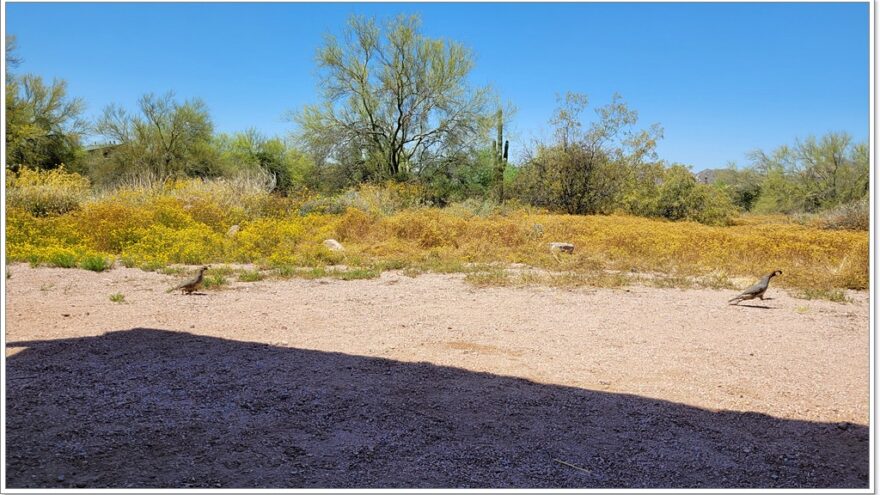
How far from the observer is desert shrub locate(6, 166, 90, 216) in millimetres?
14375

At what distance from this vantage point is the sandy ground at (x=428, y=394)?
3.03 m

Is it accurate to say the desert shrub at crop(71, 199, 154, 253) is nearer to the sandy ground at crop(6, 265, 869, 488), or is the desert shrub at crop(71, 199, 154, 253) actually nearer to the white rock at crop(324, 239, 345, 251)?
the white rock at crop(324, 239, 345, 251)

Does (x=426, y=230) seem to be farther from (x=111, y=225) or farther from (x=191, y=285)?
(x=111, y=225)

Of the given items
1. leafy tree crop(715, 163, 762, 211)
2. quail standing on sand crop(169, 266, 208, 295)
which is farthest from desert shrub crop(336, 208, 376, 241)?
leafy tree crop(715, 163, 762, 211)

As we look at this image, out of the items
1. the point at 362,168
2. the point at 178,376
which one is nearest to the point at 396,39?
the point at 362,168

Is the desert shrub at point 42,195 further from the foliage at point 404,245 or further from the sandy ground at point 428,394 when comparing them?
the sandy ground at point 428,394

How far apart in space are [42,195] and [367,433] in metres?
14.7

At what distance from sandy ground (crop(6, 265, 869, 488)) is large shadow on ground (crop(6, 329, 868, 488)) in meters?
0.01

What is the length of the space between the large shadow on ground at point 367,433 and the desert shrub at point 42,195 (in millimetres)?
11934

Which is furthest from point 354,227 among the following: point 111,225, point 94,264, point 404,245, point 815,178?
point 815,178

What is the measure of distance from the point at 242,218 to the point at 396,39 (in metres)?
12.6

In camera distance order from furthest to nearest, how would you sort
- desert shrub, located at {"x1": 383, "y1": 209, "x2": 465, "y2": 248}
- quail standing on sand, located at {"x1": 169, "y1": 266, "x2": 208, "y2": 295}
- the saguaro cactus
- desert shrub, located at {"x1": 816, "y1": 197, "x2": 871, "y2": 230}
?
the saguaro cactus → desert shrub, located at {"x1": 816, "y1": 197, "x2": 871, "y2": 230} → desert shrub, located at {"x1": 383, "y1": 209, "x2": 465, "y2": 248} → quail standing on sand, located at {"x1": 169, "y1": 266, "x2": 208, "y2": 295}

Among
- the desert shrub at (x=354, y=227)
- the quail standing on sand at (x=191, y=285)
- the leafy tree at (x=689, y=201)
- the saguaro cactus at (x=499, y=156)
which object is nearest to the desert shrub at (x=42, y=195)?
the desert shrub at (x=354, y=227)

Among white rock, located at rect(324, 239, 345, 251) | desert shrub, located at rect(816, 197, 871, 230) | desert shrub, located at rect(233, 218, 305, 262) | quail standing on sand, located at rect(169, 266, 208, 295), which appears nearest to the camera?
quail standing on sand, located at rect(169, 266, 208, 295)
